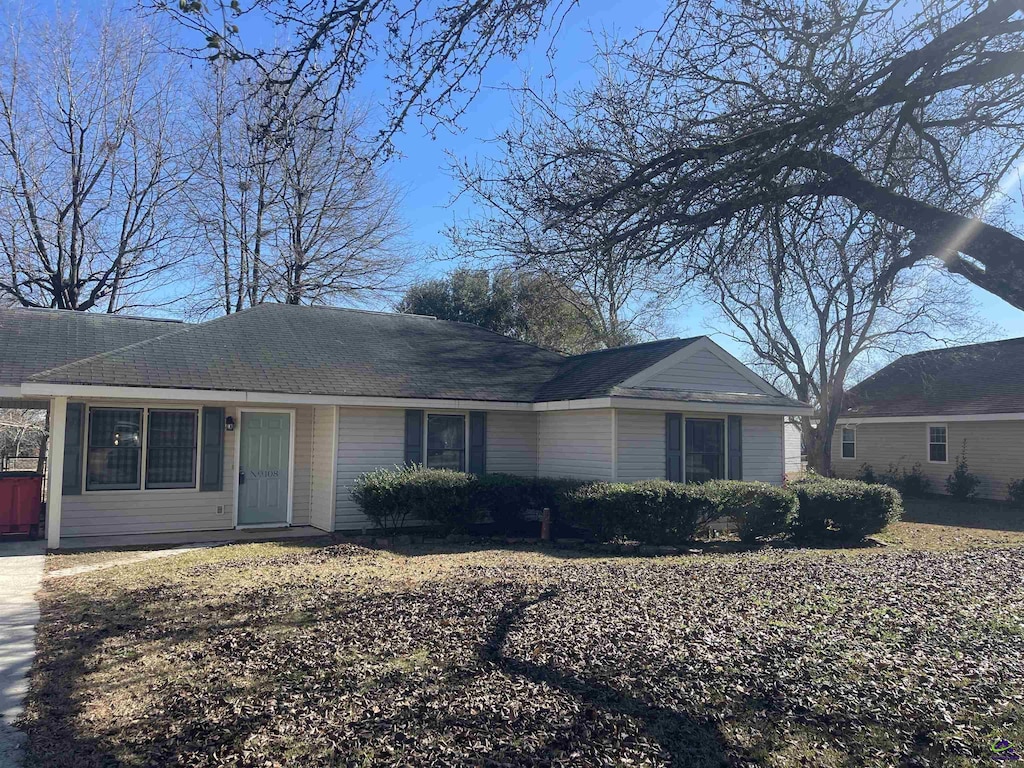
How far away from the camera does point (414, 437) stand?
14.3 metres

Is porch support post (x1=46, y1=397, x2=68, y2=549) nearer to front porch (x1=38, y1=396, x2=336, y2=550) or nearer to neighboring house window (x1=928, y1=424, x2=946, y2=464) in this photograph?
front porch (x1=38, y1=396, x2=336, y2=550)

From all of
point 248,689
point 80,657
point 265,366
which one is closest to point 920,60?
point 248,689

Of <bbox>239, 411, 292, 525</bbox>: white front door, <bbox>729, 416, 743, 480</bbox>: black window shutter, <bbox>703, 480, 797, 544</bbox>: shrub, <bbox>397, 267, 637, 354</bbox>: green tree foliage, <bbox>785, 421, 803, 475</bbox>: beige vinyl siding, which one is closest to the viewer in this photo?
<bbox>703, 480, 797, 544</bbox>: shrub

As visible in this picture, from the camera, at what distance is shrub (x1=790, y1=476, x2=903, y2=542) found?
45.4 ft

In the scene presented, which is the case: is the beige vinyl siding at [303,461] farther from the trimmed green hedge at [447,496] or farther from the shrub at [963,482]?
the shrub at [963,482]

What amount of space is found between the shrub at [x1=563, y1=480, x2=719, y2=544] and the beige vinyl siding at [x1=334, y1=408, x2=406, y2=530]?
3548 mm

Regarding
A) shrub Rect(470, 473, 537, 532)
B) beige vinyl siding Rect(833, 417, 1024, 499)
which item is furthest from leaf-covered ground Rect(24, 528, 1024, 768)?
beige vinyl siding Rect(833, 417, 1024, 499)

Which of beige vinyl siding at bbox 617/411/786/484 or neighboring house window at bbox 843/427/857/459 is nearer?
beige vinyl siding at bbox 617/411/786/484

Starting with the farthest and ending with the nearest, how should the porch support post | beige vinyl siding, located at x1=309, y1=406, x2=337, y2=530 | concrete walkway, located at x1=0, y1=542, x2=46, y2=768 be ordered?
beige vinyl siding, located at x1=309, y1=406, x2=337, y2=530 → the porch support post → concrete walkway, located at x1=0, y1=542, x2=46, y2=768

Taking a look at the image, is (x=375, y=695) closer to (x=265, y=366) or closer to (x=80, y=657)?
(x=80, y=657)

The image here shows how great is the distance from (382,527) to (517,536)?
240cm

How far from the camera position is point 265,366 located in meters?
13.4

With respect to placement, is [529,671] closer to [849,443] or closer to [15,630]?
[15,630]

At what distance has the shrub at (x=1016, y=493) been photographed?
2083 centimetres
